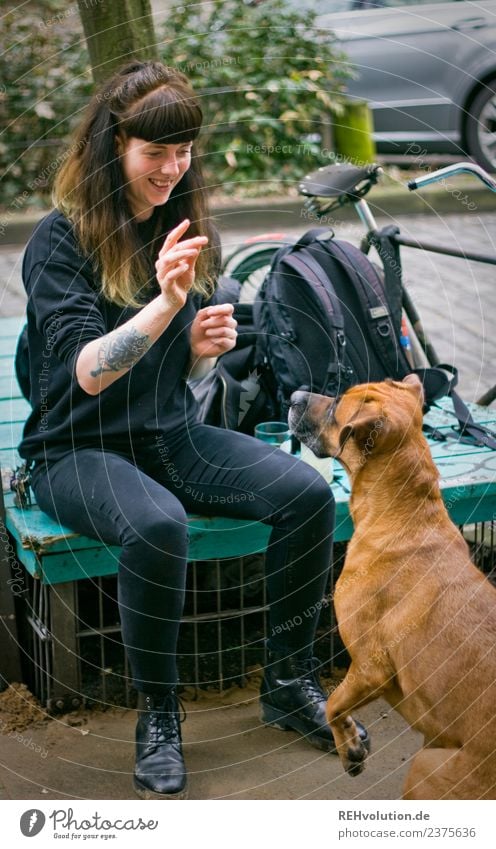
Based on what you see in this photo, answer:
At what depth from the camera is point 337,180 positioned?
152 inches

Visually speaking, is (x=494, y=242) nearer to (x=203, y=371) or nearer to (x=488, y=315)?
(x=488, y=315)

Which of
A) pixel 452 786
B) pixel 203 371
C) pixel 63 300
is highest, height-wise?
pixel 63 300

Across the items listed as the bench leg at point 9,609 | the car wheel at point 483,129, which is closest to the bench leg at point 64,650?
the bench leg at point 9,609

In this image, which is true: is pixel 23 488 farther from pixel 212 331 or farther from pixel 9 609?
pixel 212 331

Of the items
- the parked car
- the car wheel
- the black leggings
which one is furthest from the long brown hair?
the car wheel

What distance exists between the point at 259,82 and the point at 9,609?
228 inches

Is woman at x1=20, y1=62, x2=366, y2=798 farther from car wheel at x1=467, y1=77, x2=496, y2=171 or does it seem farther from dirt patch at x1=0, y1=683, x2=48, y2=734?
car wheel at x1=467, y1=77, x2=496, y2=171

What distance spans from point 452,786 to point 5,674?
144 cm

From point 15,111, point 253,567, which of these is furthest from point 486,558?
point 15,111

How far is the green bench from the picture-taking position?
2867 mm

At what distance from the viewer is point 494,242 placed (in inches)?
297

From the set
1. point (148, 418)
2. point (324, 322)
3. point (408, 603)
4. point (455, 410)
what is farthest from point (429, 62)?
point (408, 603)

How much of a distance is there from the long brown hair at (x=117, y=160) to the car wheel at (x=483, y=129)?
17.3ft

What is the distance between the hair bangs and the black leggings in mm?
817
